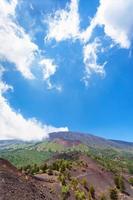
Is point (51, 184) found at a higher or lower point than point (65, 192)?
higher

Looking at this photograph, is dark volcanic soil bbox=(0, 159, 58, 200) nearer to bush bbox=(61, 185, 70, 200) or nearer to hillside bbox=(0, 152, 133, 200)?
hillside bbox=(0, 152, 133, 200)

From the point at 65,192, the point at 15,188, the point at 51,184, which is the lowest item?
the point at 15,188

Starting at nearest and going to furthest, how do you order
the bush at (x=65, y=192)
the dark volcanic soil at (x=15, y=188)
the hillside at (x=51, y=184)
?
the dark volcanic soil at (x=15, y=188), the hillside at (x=51, y=184), the bush at (x=65, y=192)

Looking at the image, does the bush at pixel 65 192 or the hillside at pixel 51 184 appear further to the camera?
the bush at pixel 65 192

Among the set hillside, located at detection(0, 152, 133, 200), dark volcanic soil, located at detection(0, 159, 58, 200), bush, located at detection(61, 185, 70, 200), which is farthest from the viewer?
bush, located at detection(61, 185, 70, 200)

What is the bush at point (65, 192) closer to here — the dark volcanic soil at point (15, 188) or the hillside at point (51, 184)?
the hillside at point (51, 184)

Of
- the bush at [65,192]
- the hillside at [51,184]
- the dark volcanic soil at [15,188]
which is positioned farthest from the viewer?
the bush at [65,192]

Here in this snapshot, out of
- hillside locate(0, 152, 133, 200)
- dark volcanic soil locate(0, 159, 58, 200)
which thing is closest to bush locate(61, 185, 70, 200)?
hillside locate(0, 152, 133, 200)

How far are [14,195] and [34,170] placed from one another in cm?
5077

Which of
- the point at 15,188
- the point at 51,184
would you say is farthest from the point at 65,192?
the point at 15,188

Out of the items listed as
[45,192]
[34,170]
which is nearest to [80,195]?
[45,192]

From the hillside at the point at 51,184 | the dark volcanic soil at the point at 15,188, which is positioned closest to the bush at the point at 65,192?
the hillside at the point at 51,184

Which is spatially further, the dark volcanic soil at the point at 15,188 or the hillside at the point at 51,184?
the hillside at the point at 51,184

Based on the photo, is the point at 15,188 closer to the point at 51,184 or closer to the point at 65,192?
the point at 65,192
